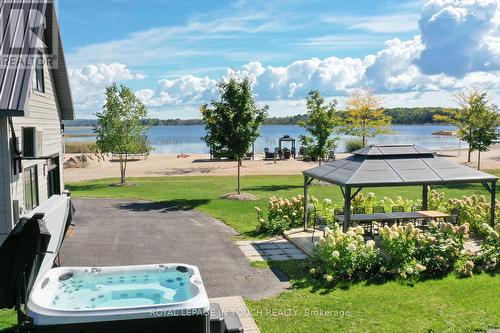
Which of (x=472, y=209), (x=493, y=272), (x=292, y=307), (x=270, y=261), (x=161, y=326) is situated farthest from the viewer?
(x=472, y=209)

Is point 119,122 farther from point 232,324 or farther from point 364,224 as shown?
point 232,324

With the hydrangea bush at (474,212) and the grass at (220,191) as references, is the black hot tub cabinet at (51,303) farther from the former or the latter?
the hydrangea bush at (474,212)

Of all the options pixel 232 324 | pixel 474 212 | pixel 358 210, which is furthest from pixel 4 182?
pixel 474 212

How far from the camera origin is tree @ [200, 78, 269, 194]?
24.7 meters

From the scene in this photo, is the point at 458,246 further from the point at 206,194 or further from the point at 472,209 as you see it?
the point at 206,194

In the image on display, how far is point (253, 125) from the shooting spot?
82.5 feet

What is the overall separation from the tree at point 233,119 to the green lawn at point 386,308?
13885mm

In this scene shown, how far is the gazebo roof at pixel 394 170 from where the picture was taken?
13.9 m

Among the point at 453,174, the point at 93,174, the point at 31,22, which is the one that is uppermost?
the point at 31,22

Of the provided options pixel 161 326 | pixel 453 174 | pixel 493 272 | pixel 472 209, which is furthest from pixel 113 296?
pixel 472 209

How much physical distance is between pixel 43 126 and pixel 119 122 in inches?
633

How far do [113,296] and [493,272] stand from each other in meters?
9.26

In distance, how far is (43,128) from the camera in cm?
1489

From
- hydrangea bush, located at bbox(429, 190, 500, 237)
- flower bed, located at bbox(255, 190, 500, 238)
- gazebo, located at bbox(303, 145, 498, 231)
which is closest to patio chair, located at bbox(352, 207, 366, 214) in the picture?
flower bed, located at bbox(255, 190, 500, 238)
